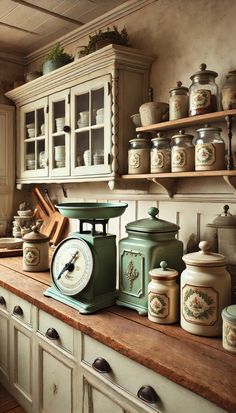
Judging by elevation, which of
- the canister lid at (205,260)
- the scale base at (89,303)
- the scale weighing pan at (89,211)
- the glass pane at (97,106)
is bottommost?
the scale base at (89,303)

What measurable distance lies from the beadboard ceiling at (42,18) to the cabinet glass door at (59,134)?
52 cm

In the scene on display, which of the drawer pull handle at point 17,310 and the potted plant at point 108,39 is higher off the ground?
the potted plant at point 108,39

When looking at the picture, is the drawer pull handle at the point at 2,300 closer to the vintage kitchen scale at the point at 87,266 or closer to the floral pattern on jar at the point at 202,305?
the vintage kitchen scale at the point at 87,266

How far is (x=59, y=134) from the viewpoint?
2.43 meters

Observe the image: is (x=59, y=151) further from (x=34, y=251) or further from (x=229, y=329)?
(x=229, y=329)

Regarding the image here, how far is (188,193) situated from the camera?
1.86 m

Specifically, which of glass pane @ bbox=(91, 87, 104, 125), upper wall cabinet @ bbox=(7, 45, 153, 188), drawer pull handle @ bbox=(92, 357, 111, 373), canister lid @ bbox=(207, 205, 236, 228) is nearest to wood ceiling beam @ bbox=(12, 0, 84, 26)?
upper wall cabinet @ bbox=(7, 45, 153, 188)

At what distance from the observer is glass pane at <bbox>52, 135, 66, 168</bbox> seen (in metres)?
2.42

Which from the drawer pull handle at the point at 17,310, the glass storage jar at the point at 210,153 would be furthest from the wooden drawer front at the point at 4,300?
the glass storage jar at the point at 210,153

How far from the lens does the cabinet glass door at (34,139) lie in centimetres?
260

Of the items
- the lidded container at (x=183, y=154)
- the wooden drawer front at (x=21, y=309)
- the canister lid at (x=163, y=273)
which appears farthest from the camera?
the wooden drawer front at (x=21, y=309)

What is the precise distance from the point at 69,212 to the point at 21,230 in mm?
1550

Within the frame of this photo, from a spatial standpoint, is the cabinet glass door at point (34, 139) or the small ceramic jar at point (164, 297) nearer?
the small ceramic jar at point (164, 297)

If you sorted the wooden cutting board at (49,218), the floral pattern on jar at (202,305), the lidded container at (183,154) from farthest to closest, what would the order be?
1. the wooden cutting board at (49,218)
2. the lidded container at (183,154)
3. the floral pattern on jar at (202,305)
